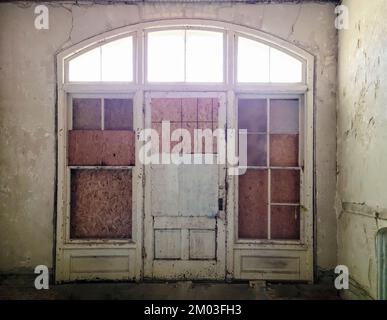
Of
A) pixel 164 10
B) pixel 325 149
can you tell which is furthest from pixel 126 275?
pixel 164 10

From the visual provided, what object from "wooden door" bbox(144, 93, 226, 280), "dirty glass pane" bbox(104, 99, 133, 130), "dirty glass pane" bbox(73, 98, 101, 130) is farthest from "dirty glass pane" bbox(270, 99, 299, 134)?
"dirty glass pane" bbox(73, 98, 101, 130)

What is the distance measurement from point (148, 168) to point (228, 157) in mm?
897

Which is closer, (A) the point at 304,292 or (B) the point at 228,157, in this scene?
(A) the point at 304,292

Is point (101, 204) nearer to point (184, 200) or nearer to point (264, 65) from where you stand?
point (184, 200)

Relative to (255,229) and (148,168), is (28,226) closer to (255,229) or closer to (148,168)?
(148,168)

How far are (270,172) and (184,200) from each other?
1015 millimetres

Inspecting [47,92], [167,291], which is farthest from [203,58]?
[167,291]

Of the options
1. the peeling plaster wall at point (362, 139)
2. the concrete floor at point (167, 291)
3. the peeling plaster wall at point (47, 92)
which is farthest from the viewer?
the peeling plaster wall at point (47, 92)

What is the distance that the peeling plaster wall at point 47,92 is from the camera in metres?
3.79

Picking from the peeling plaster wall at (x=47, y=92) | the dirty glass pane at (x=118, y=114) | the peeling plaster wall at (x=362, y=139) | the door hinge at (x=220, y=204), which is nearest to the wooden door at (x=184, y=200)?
the door hinge at (x=220, y=204)

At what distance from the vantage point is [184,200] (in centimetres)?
386

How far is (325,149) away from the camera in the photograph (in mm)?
3799

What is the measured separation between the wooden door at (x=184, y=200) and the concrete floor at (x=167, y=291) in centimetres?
22

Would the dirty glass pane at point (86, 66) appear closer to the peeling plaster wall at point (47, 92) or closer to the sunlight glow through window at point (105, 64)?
the sunlight glow through window at point (105, 64)
